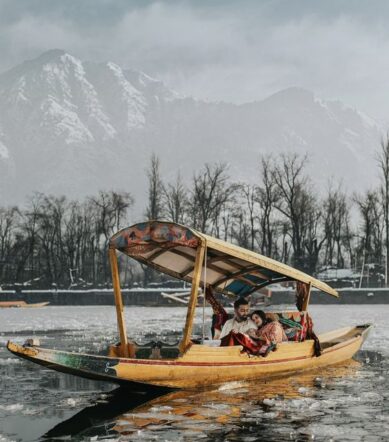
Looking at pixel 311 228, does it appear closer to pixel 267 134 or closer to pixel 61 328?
pixel 61 328

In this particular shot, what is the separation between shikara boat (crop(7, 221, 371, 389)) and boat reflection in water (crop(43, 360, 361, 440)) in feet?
1.11

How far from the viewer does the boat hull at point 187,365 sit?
38.0 ft

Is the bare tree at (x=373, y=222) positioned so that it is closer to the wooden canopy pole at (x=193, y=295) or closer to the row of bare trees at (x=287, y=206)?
the row of bare trees at (x=287, y=206)

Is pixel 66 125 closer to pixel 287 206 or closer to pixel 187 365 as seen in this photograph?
pixel 287 206

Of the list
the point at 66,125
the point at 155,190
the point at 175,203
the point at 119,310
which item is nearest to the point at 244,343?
the point at 119,310

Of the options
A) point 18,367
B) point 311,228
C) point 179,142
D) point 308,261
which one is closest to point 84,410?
point 18,367

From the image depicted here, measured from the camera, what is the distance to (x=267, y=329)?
48.5 feet

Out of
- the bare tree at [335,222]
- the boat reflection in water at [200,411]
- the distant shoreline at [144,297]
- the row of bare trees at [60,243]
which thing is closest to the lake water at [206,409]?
the boat reflection in water at [200,411]

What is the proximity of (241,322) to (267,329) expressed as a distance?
22.9 inches

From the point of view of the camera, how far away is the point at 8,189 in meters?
159

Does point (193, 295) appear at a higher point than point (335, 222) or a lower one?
lower

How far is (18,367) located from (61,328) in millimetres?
12551

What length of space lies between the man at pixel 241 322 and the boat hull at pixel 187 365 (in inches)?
29.9

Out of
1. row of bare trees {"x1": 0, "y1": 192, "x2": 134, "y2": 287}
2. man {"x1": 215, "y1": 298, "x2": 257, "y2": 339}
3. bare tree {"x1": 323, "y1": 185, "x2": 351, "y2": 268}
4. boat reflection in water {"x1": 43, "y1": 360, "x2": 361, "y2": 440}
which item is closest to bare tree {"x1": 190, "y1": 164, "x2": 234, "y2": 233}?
row of bare trees {"x1": 0, "y1": 192, "x2": 134, "y2": 287}
